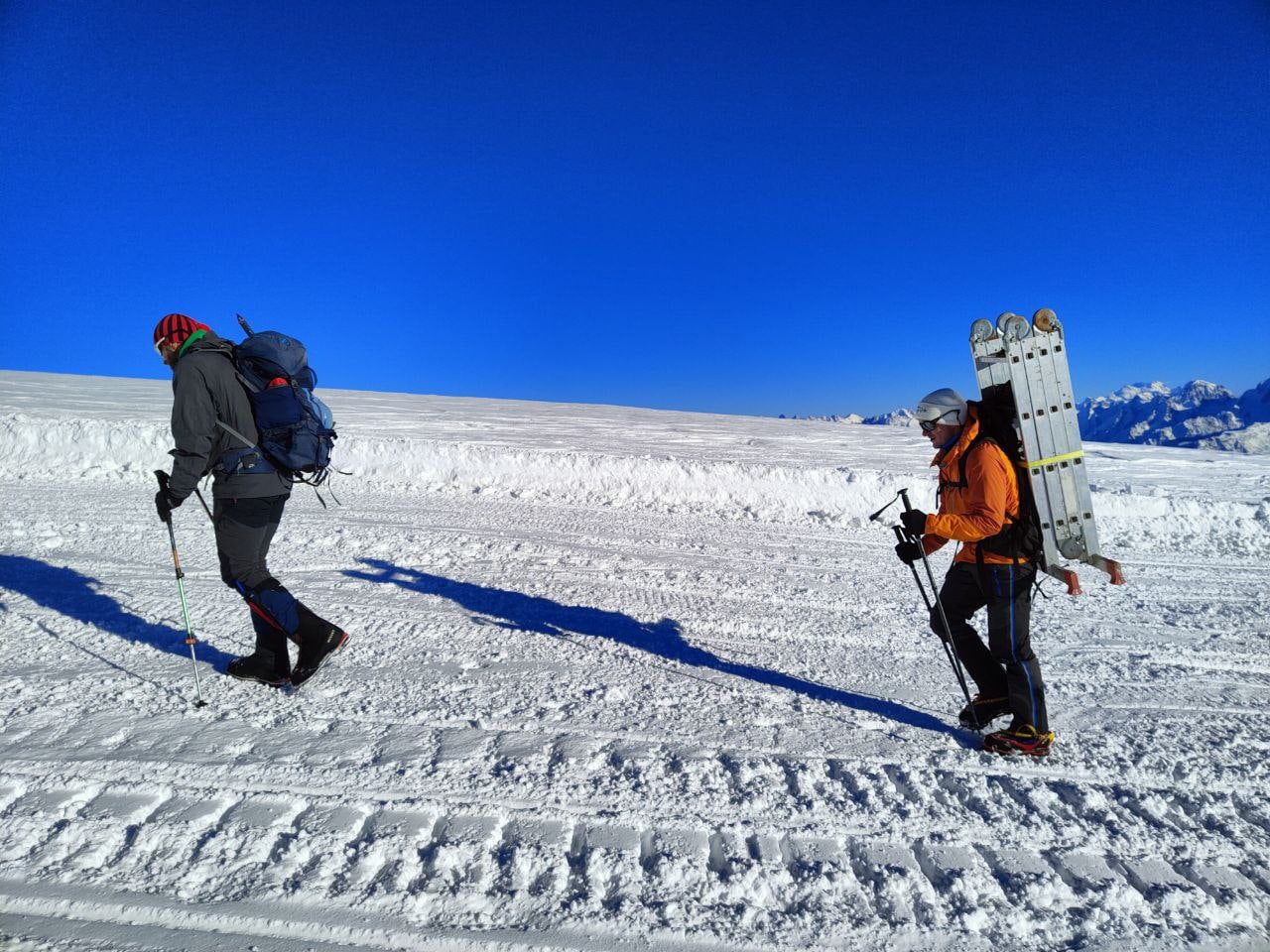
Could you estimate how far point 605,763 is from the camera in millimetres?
3156

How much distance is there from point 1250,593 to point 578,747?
285 inches

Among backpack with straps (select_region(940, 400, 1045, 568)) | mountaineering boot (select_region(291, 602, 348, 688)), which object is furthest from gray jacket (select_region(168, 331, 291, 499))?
backpack with straps (select_region(940, 400, 1045, 568))

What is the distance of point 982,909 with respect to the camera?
7.67 feet

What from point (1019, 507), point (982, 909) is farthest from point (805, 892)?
point (1019, 507)

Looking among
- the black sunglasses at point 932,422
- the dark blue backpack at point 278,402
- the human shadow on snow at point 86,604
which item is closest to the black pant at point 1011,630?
the black sunglasses at point 932,422

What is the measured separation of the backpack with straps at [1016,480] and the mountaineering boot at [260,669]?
164 inches

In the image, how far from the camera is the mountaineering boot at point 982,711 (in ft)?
11.6

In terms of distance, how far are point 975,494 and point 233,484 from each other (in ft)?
13.3

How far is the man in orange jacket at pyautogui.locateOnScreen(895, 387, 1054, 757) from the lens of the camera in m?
3.10

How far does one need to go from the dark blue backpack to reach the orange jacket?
3476 millimetres

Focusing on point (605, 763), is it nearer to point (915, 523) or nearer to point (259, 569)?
point (915, 523)

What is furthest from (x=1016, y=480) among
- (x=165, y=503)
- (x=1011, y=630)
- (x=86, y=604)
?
(x=86, y=604)

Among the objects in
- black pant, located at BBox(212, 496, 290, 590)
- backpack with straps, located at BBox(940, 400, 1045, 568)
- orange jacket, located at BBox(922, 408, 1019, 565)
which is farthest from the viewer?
black pant, located at BBox(212, 496, 290, 590)

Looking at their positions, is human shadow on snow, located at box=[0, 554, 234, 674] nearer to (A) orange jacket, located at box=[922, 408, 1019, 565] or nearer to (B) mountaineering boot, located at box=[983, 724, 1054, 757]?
(A) orange jacket, located at box=[922, 408, 1019, 565]
